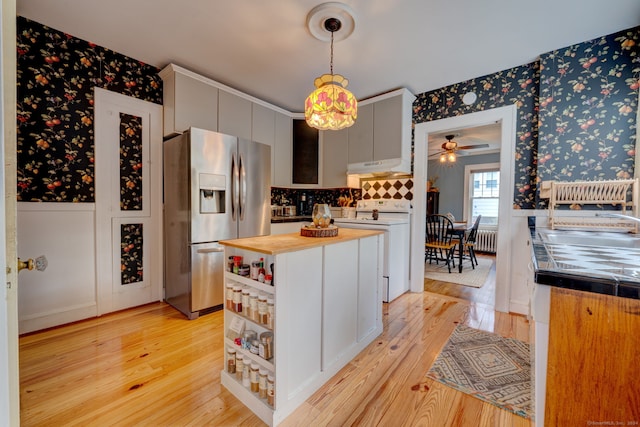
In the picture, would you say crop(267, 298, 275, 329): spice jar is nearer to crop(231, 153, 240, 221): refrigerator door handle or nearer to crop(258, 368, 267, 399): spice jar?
crop(258, 368, 267, 399): spice jar

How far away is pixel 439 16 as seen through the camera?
1932 mm

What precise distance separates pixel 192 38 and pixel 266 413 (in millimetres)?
2803

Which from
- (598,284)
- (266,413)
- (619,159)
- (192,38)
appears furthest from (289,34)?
(619,159)

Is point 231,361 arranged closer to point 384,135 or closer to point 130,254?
point 130,254

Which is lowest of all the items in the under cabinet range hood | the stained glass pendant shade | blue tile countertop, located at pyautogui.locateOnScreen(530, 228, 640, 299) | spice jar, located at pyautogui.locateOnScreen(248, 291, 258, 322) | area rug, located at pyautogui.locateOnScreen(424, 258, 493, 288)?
area rug, located at pyautogui.locateOnScreen(424, 258, 493, 288)

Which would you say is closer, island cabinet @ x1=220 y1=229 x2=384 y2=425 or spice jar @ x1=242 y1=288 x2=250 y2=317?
island cabinet @ x1=220 y1=229 x2=384 y2=425

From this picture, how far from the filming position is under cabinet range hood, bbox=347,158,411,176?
3.09 m

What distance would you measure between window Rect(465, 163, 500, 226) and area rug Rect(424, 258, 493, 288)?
4.92 ft

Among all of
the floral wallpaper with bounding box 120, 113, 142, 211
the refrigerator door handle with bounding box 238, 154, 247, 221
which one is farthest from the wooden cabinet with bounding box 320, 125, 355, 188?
the floral wallpaper with bounding box 120, 113, 142, 211

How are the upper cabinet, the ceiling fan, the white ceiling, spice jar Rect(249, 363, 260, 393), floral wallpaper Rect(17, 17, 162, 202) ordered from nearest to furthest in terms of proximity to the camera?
spice jar Rect(249, 363, 260, 393) < the white ceiling < floral wallpaper Rect(17, 17, 162, 202) < the upper cabinet < the ceiling fan

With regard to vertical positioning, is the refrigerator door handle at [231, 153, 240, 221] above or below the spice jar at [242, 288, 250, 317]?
above

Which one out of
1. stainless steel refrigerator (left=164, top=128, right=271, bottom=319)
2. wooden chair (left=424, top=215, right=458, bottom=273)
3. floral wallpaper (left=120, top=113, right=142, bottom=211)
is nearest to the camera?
stainless steel refrigerator (left=164, top=128, right=271, bottom=319)

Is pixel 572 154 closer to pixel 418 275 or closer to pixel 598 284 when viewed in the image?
pixel 418 275

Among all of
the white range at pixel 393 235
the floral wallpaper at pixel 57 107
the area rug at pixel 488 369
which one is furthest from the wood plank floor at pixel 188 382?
the floral wallpaper at pixel 57 107
